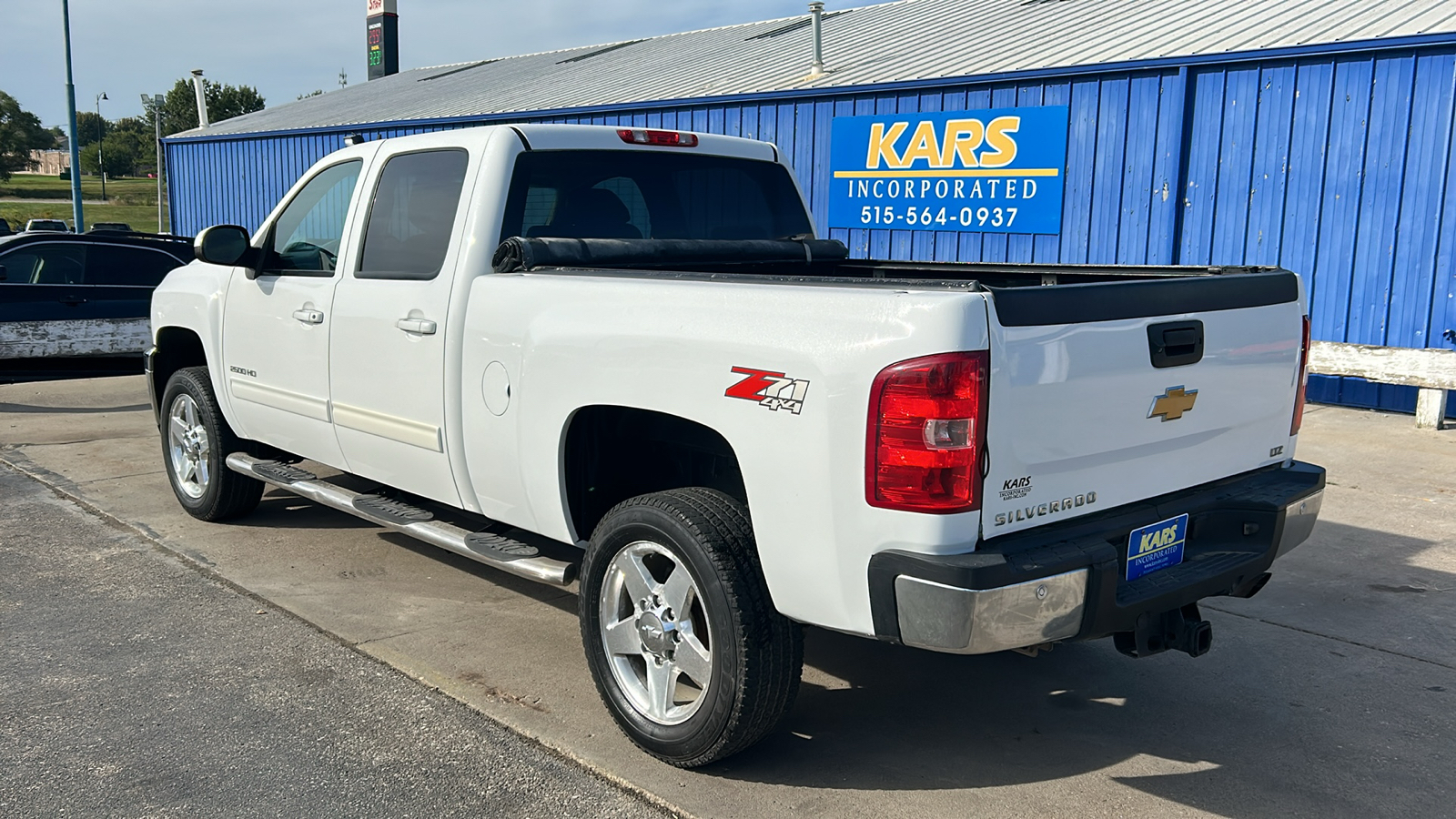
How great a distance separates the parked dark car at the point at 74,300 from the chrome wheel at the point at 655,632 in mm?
8492

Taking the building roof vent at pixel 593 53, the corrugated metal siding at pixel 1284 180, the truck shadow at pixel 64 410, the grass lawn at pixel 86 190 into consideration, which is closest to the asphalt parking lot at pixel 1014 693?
the corrugated metal siding at pixel 1284 180

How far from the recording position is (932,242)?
12.7m

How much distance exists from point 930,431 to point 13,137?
106m

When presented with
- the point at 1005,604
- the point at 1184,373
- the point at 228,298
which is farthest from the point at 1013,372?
the point at 228,298

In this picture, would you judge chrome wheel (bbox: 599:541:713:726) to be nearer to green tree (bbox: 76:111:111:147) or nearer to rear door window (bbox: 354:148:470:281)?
rear door window (bbox: 354:148:470:281)

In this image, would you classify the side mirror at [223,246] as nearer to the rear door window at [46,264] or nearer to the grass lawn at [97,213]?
the rear door window at [46,264]

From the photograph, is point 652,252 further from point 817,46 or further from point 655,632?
point 817,46

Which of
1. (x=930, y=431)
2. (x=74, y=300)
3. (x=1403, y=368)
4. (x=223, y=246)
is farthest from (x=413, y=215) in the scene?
(x=1403, y=368)

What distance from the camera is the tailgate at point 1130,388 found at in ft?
9.84

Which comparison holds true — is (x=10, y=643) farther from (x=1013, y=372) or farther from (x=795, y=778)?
(x=1013, y=372)

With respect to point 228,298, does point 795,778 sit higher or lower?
lower

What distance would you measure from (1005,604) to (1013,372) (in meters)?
0.57

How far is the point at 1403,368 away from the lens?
30.7 feet

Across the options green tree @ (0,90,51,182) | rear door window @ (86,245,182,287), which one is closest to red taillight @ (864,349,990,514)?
rear door window @ (86,245,182,287)
